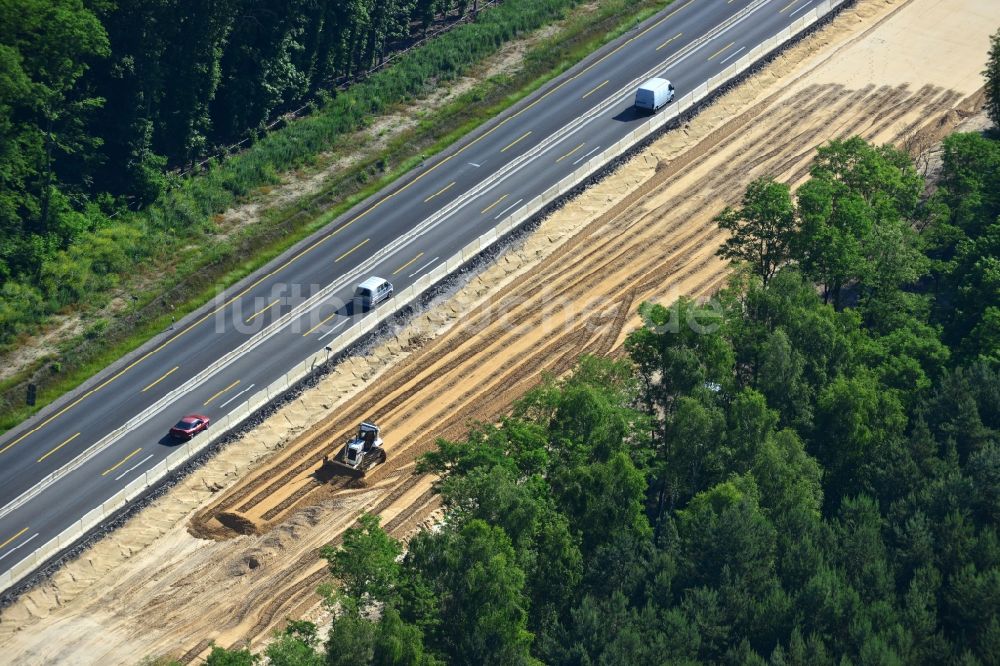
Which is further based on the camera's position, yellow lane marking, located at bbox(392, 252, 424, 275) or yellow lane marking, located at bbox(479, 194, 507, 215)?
yellow lane marking, located at bbox(479, 194, 507, 215)

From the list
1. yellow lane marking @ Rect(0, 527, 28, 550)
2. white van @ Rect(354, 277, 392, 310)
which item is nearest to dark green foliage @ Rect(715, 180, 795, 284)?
white van @ Rect(354, 277, 392, 310)

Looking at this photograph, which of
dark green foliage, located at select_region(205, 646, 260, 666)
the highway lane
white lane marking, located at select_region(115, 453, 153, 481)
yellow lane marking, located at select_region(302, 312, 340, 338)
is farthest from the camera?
yellow lane marking, located at select_region(302, 312, 340, 338)

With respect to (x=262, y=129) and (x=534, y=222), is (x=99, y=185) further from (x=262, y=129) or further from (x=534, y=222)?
(x=534, y=222)

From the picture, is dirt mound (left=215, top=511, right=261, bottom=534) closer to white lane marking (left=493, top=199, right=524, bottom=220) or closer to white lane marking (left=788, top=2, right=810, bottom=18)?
white lane marking (left=493, top=199, right=524, bottom=220)

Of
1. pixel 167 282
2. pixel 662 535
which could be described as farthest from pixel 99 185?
pixel 662 535

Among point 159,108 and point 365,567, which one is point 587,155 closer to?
point 159,108

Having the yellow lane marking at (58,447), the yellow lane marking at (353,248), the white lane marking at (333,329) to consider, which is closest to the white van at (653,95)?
the yellow lane marking at (353,248)

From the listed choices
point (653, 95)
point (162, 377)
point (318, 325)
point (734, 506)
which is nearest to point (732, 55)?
point (653, 95)
